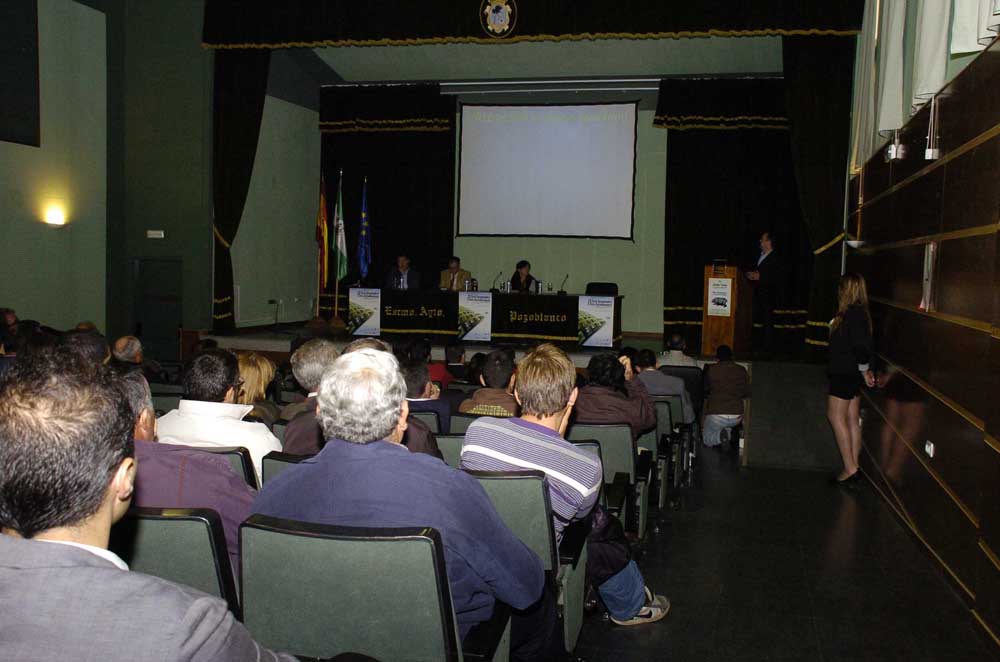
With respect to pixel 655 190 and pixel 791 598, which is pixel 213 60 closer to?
pixel 655 190

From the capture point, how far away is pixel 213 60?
10.3m

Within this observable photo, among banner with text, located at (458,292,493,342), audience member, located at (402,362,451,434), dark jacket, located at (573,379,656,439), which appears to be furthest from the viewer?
banner with text, located at (458,292,493,342)

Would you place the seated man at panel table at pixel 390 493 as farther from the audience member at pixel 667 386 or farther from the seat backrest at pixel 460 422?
the audience member at pixel 667 386

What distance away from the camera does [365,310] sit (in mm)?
10852

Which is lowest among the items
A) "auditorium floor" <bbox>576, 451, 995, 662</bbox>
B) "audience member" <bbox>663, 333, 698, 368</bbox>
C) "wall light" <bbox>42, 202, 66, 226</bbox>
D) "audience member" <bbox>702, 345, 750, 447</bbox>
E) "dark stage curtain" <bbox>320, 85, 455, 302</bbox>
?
"auditorium floor" <bbox>576, 451, 995, 662</bbox>

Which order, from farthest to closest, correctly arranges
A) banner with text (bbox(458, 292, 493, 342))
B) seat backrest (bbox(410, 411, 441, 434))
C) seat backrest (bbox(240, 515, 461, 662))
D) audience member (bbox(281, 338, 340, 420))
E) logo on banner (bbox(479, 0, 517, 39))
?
banner with text (bbox(458, 292, 493, 342))
logo on banner (bbox(479, 0, 517, 39))
seat backrest (bbox(410, 411, 441, 434))
audience member (bbox(281, 338, 340, 420))
seat backrest (bbox(240, 515, 461, 662))

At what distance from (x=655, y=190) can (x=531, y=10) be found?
4694mm

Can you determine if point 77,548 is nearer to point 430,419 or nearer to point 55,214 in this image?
point 430,419

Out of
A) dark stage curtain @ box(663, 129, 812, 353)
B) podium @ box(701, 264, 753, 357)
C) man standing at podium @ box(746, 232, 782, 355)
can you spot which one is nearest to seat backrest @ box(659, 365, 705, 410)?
podium @ box(701, 264, 753, 357)

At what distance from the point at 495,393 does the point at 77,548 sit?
309 centimetres

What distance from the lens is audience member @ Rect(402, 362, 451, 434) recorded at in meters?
3.84

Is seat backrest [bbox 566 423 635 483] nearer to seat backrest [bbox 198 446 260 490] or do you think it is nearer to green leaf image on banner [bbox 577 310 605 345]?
seat backrest [bbox 198 446 260 490]

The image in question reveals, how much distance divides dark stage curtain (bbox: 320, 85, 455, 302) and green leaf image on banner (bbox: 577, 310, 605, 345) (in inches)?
135

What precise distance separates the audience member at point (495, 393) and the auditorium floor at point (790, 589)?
995 mm
